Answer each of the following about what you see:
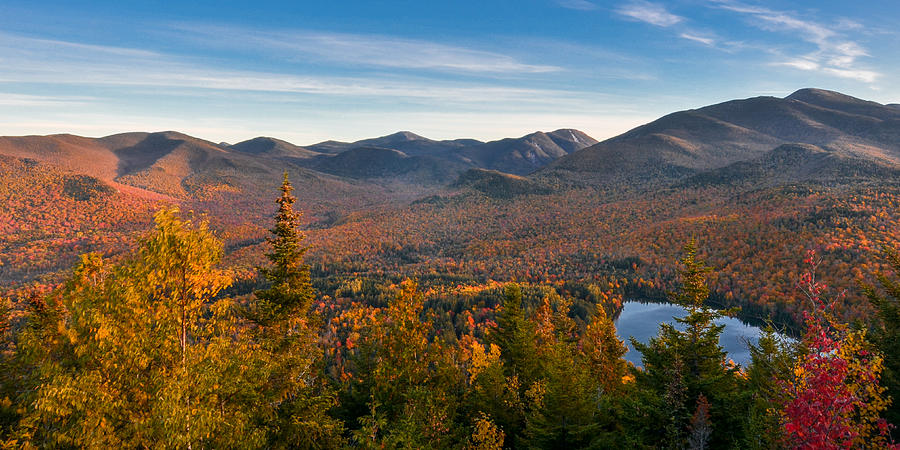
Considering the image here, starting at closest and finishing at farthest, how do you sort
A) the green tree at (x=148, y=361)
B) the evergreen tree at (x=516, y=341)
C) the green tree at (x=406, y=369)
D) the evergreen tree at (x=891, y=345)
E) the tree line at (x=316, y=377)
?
the green tree at (x=148, y=361)
the tree line at (x=316, y=377)
the evergreen tree at (x=891, y=345)
the green tree at (x=406, y=369)
the evergreen tree at (x=516, y=341)

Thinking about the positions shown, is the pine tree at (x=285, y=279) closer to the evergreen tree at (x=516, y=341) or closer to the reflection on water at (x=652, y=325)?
the evergreen tree at (x=516, y=341)

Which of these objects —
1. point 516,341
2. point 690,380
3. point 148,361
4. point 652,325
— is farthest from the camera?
point 652,325

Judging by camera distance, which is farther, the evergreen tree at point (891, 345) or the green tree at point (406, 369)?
the green tree at point (406, 369)

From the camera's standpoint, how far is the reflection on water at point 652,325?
113312 mm

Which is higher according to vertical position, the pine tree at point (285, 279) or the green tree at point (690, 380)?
the pine tree at point (285, 279)

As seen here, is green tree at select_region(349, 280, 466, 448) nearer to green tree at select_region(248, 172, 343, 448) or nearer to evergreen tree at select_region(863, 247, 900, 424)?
green tree at select_region(248, 172, 343, 448)

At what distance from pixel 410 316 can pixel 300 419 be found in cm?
815

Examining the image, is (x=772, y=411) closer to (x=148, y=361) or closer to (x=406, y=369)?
(x=406, y=369)

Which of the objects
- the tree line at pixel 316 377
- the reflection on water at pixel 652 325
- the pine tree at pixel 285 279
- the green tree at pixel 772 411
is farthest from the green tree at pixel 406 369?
the reflection on water at pixel 652 325

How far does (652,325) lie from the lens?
440ft

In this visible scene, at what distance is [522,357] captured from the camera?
104 feet

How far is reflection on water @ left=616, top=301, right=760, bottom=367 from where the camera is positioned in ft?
372

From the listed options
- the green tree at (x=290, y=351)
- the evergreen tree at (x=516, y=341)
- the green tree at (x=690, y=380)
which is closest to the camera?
the green tree at (x=290, y=351)

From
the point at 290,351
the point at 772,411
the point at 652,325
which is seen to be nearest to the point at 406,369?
the point at 290,351
